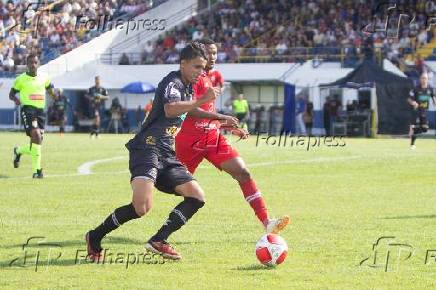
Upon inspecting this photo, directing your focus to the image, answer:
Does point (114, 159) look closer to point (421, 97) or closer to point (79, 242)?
point (421, 97)

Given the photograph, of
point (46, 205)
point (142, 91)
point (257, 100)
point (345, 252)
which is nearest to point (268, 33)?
point (257, 100)

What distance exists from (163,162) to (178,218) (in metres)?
0.57

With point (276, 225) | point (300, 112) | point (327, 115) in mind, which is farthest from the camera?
point (300, 112)

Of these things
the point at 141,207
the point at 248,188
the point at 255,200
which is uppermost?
the point at 141,207

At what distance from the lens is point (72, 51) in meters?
A: 56.6

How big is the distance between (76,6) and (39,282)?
48.5 m

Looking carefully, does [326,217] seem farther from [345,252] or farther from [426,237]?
[345,252]

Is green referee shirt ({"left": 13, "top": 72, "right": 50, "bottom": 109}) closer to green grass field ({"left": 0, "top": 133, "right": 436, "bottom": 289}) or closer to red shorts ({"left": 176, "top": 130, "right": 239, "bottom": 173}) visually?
green grass field ({"left": 0, "top": 133, "right": 436, "bottom": 289})

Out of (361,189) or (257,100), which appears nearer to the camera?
(361,189)

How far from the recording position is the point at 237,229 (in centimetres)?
1272

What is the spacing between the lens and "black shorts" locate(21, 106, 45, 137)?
20.7 metres

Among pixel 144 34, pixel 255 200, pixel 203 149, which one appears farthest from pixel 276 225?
pixel 144 34

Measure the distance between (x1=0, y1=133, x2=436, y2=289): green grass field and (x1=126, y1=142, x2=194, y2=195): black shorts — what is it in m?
0.77

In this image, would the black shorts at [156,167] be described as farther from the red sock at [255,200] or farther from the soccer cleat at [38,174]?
the soccer cleat at [38,174]
